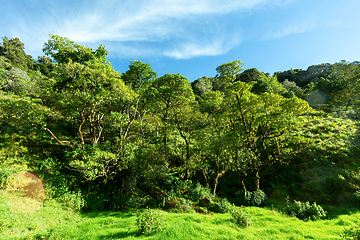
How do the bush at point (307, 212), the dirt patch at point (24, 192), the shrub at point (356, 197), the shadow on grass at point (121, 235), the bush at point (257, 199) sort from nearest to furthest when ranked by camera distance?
the shadow on grass at point (121, 235) → the dirt patch at point (24, 192) → the bush at point (307, 212) → the shrub at point (356, 197) → the bush at point (257, 199)

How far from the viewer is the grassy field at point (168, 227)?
605 centimetres

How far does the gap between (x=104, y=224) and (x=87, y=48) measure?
13.5 metres

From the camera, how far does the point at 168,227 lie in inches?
254

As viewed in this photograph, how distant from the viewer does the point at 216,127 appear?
1589 centimetres

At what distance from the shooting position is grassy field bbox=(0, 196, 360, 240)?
6055 millimetres

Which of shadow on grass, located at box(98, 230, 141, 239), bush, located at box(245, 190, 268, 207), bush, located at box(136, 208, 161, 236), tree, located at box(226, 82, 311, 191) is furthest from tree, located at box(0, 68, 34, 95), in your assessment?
bush, located at box(245, 190, 268, 207)

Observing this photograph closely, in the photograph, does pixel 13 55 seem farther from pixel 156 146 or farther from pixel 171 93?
pixel 156 146

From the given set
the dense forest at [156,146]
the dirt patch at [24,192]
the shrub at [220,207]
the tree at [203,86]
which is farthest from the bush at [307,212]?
the tree at [203,86]

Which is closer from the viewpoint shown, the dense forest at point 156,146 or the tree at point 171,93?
the dense forest at point 156,146

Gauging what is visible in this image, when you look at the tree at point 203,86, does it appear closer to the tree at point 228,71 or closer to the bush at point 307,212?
the tree at point 228,71

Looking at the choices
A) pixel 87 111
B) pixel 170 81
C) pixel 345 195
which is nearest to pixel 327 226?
pixel 345 195

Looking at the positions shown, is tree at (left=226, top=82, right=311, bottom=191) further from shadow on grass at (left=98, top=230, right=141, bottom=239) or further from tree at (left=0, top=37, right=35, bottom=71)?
tree at (left=0, top=37, right=35, bottom=71)

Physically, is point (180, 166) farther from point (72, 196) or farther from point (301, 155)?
point (301, 155)

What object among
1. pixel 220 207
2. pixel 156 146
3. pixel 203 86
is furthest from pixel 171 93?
pixel 203 86
